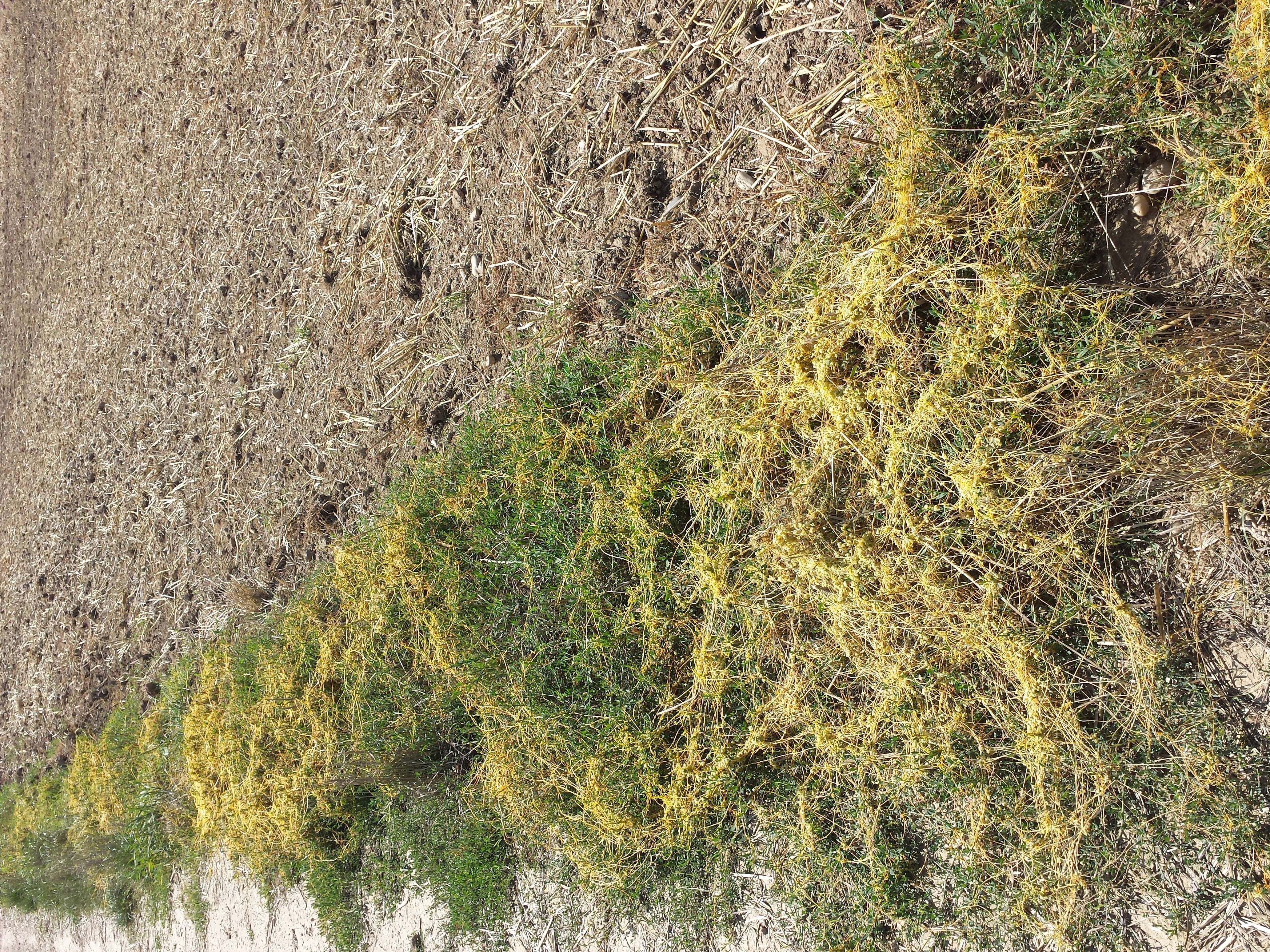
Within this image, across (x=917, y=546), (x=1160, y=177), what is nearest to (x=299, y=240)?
(x=917, y=546)

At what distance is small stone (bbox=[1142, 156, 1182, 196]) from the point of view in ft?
8.32

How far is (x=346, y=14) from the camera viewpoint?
493cm

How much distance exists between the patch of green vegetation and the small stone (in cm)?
3

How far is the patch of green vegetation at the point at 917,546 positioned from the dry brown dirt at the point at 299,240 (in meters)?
0.48

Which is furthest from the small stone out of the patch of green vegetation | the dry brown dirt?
the dry brown dirt

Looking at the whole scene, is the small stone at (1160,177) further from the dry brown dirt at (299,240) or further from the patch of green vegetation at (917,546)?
the dry brown dirt at (299,240)

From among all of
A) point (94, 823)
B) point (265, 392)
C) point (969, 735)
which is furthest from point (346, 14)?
point (94, 823)

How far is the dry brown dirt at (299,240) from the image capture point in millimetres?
3432

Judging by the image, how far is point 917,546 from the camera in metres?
2.61

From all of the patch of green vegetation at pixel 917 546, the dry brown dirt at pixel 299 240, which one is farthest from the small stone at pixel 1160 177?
the dry brown dirt at pixel 299 240

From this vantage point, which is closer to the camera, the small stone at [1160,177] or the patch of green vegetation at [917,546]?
the patch of green vegetation at [917,546]

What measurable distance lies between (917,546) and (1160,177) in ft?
4.44

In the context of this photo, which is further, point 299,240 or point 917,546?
point 299,240

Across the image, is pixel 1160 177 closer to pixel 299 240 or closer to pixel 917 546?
pixel 917 546
